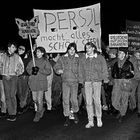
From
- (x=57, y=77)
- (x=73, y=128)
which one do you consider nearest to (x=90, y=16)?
(x=57, y=77)

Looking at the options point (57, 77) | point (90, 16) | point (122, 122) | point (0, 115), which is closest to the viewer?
point (122, 122)

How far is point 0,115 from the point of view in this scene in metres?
9.39

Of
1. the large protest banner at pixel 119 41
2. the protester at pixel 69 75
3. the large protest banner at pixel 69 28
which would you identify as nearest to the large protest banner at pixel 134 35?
the large protest banner at pixel 119 41

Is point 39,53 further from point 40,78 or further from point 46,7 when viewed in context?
point 46,7

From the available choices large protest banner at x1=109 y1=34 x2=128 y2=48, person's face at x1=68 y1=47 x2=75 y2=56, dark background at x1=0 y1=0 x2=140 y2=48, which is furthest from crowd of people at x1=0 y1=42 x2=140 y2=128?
dark background at x1=0 y1=0 x2=140 y2=48

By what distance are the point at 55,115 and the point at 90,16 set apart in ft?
9.53

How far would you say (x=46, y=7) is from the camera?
78.5 feet

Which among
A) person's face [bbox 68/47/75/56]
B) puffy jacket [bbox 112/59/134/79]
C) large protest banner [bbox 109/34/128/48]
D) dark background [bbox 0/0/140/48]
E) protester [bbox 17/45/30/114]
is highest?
dark background [bbox 0/0/140/48]

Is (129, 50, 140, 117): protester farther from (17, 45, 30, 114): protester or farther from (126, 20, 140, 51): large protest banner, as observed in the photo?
(126, 20, 140, 51): large protest banner

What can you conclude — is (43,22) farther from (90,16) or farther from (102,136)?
(102,136)

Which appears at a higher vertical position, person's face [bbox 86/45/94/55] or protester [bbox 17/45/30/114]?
person's face [bbox 86/45/94/55]

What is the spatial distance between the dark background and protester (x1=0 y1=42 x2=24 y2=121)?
12.8 metres

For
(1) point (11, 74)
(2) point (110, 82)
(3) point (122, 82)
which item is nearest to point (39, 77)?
(1) point (11, 74)

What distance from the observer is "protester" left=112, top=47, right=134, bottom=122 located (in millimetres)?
8727
